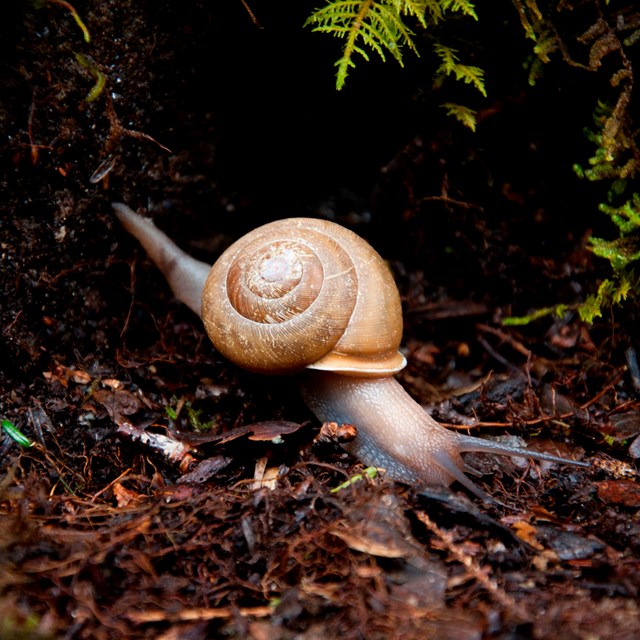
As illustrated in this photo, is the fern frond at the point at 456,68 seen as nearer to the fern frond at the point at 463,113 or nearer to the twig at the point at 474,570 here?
the fern frond at the point at 463,113

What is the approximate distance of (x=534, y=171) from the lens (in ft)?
10.6

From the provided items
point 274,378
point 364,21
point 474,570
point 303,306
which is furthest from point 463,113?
point 474,570

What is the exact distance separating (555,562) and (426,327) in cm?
178

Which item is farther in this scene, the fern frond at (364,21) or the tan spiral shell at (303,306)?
the tan spiral shell at (303,306)

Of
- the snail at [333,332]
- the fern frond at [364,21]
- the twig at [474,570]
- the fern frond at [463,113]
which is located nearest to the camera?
the twig at [474,570]

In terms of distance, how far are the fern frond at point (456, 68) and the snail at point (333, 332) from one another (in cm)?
90

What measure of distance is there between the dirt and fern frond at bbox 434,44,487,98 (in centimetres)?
20

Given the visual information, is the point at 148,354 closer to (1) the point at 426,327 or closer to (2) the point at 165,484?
(2) the point at 165,484

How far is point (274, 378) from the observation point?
317cm

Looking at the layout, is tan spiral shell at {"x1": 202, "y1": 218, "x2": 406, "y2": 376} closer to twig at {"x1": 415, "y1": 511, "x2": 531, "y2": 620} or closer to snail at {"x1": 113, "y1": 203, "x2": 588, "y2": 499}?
snail at {"x1": 113, "y1": 203, "x2": 588, "y2": 499}

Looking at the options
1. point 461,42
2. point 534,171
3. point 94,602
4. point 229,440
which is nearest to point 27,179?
point 229,440

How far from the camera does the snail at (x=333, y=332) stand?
2.71m

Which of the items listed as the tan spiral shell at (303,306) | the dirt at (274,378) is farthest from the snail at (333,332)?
the dirt at (274,378)

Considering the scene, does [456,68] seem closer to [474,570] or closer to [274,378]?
[274,378]
